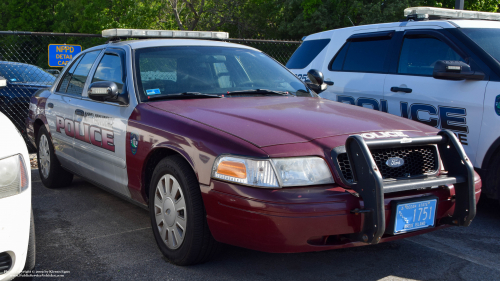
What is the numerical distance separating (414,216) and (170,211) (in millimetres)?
1565

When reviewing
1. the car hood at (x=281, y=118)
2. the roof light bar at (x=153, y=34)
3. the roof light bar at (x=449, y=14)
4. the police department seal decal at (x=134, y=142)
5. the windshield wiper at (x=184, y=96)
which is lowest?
the police department seal decal at (x=134, y=142)

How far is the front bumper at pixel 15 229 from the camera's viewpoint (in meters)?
2.57

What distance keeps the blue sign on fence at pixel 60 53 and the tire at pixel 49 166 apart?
11.2ft

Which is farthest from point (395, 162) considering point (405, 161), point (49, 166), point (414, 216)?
point (49, 166)

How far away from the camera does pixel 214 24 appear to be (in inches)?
1236

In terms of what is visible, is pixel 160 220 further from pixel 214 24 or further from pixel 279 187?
pixel 214 24

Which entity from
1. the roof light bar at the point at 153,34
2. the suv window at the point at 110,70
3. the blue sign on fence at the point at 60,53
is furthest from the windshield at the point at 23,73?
the suv window at the point at 110,70

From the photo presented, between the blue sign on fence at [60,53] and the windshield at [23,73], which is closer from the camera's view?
the blue sign on fence at [60,53]

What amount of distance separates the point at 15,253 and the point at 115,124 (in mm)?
1648

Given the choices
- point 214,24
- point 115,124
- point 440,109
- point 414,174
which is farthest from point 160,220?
point 214,24

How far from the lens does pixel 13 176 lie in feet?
8.71

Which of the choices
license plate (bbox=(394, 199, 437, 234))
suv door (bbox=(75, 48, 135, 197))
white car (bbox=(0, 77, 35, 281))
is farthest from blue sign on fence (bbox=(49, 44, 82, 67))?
license plate (bbox=(394, 199, 437, 234))

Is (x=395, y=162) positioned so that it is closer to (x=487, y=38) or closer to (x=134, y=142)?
(x=134, y=142)

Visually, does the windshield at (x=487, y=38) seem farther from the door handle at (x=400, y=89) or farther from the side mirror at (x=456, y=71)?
the door handle at (x=400, y=89)
